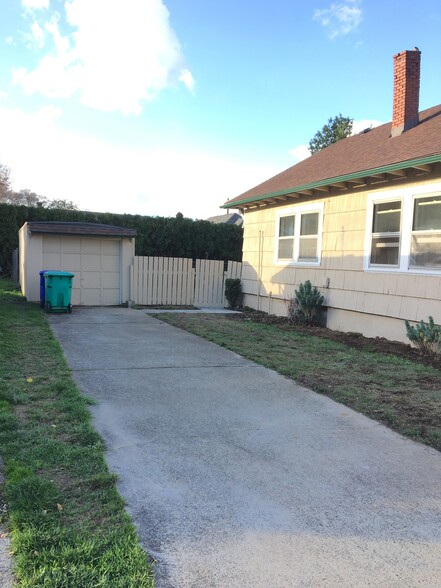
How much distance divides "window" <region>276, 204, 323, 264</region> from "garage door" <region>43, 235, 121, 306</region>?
5.30 m

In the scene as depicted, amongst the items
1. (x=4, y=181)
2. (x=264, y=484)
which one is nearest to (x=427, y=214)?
(x=264, y=484)

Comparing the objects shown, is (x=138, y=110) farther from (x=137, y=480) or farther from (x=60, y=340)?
(x=137, y=480)

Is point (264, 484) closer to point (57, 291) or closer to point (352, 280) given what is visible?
point (352, 280)

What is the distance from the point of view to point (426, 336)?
7.61 m

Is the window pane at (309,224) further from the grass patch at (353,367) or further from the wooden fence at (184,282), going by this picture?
the wooden fence at (184,282)

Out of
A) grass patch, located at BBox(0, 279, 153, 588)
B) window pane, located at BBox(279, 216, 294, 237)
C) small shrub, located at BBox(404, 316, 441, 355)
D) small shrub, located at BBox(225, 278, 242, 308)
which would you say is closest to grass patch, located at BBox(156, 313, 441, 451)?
small shrub, located at BBox(404, 316, 441, 355)

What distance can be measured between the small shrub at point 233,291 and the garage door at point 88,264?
11.5ft

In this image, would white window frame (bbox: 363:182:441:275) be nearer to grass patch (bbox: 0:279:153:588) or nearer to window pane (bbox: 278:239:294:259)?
window pane (bbox: 278:239:294:259)

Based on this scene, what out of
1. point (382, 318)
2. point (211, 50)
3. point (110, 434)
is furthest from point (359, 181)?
point (110, 434)

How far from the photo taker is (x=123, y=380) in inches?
224

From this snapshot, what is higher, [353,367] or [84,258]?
[84,258]

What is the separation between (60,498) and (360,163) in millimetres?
9079

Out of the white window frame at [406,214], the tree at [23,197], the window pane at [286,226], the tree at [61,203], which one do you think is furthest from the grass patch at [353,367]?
the tree at [61,203]

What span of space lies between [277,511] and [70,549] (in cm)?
124
